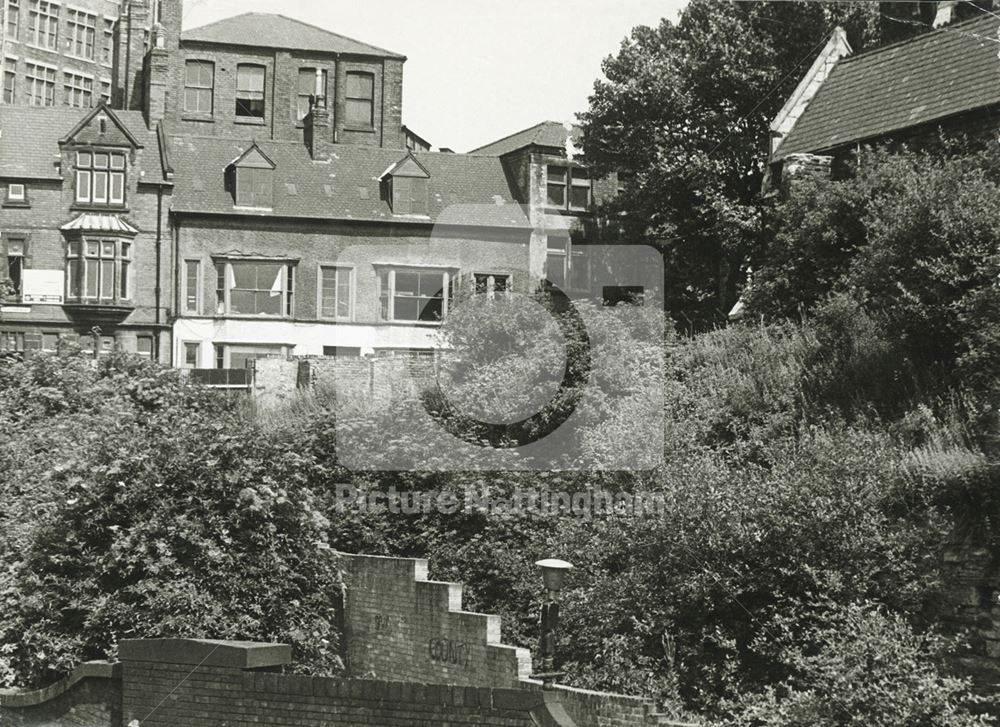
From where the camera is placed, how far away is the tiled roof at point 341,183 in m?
44.6

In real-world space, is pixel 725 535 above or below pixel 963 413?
below

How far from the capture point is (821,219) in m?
25.7

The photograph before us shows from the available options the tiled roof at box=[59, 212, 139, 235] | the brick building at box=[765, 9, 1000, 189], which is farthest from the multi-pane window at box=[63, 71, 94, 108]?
the brick building at box=[765, 9, 1000, 189]

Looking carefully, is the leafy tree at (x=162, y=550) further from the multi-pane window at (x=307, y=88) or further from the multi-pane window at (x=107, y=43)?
the multi-pane window at (x=107, y=43)

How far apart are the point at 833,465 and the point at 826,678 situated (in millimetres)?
2956

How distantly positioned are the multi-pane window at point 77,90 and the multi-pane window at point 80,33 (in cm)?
128

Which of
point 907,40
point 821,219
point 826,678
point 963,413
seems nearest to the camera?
point 826,678

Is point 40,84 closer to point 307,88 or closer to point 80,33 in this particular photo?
point 80,33

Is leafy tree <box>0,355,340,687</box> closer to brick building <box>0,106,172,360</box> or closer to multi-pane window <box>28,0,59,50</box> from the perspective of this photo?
brick building <box>0,106,172,360</box>

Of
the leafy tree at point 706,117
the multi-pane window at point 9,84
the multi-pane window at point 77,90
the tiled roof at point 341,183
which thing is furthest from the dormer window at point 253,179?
the multi-pane window at point 77,90

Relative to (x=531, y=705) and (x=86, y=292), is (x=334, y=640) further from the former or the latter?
(x=86, y=292)

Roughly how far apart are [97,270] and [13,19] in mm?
37202

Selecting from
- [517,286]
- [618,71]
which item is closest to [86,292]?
[517,286]

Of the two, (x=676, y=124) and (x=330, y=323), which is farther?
(x=330, y=323)
